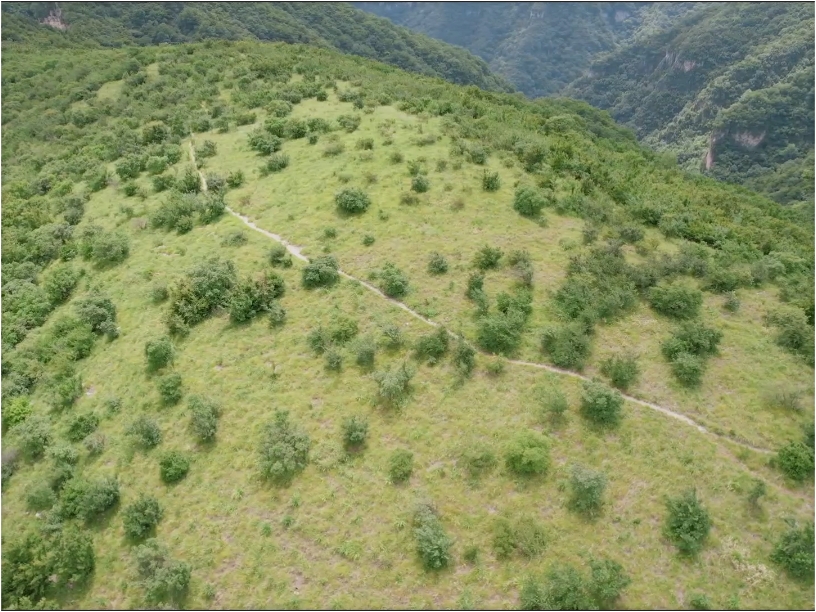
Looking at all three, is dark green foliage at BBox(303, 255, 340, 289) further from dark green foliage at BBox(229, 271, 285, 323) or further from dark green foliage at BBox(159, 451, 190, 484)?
dark green foliage at BBox(159, 451, 190, 484)

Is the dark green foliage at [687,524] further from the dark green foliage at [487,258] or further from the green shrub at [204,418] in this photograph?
the green shrub at [204,418]

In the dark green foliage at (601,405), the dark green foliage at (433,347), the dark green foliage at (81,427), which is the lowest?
the dark green foliage at (81,427)

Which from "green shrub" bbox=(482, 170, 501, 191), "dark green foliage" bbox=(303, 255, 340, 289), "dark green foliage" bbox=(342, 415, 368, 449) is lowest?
"dark green foliage" bbox=(342, 415, 368, 449)

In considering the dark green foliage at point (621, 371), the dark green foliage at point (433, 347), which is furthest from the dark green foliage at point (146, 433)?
the dark green foliage at point (621, 371)

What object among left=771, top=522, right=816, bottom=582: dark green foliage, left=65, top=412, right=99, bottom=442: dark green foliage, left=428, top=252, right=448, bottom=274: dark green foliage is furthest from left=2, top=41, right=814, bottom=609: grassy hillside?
left=65, top=412, right=99, bottom=442: dark green foliage

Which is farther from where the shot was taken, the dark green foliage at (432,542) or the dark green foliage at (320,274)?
the dark green foliage at (320,274)

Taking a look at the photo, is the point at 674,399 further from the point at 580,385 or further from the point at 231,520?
the point at 231,520

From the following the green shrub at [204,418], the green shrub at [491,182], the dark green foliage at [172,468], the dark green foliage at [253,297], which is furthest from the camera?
the green shrub at [491,182]
